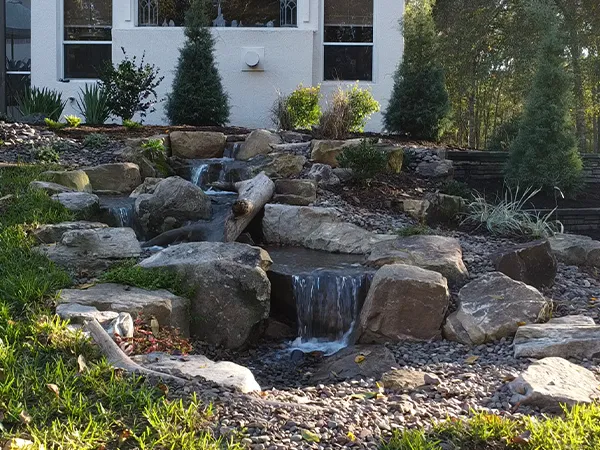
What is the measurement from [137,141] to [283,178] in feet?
7.68

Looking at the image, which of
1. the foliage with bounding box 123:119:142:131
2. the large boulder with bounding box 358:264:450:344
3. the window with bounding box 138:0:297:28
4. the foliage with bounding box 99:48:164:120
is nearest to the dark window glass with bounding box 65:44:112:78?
the window with bounding box 138:0:297:28

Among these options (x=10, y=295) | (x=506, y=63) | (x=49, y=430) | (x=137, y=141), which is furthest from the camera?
(x=506, y=63)

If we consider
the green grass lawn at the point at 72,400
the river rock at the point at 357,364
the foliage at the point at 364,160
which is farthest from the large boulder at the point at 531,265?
the green grass lawn at the point at 72,400

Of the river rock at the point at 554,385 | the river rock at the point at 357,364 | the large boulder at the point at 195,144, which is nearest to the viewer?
the river rock at the point at 554,385

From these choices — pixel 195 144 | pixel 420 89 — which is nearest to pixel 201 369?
pixel 195 144

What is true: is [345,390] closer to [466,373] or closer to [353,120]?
[466,373]

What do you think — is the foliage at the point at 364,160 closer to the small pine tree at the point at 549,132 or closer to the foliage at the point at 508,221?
the foliage at the point at 508,221

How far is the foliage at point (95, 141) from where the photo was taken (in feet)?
34.8

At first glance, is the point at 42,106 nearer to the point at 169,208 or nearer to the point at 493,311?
the point at 169,208

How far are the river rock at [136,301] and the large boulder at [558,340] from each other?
235 cm

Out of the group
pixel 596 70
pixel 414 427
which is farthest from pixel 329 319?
pixel 596 70

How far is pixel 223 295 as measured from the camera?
5.78 metres

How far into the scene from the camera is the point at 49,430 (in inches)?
132

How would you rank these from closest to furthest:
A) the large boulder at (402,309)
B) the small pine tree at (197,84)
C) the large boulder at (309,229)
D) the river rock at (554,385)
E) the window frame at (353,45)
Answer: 1. the river rock at (554,385)
2. the large boulder at (402,309)
3. the large boulder at (309,229)
4. the small pine tree at (197,84)
5. the window frame at (353,45)
